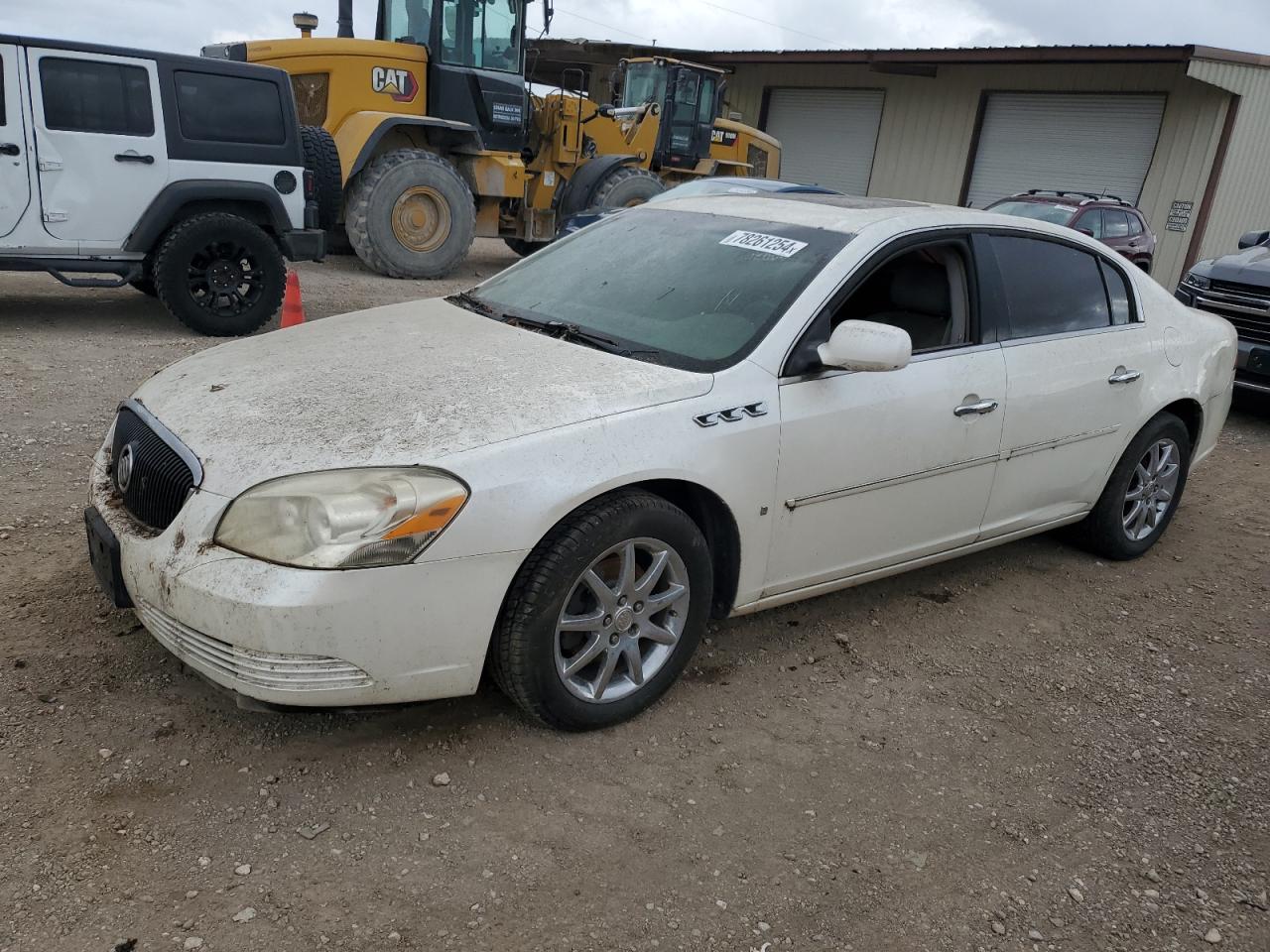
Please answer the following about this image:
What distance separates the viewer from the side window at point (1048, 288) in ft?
12.9

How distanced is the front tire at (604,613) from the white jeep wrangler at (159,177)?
245 inches

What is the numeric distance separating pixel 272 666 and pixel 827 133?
22.1 m

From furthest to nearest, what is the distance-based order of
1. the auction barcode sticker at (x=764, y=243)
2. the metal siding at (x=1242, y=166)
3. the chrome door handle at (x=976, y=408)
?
the metal siding at (x=1242, y=166)
the chrome door handle at (x=976, y=408)
the auction barcode sticker at (x=764, y=243)

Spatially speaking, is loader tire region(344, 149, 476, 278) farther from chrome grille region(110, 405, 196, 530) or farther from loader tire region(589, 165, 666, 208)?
chrome grille region(110, 405, 196, 530)

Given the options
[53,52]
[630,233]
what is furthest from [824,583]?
[53,52]

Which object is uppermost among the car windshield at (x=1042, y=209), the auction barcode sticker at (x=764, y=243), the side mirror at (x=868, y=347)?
the auction barcode sticker at (x=764, y=243)

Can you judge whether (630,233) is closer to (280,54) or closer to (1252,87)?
(280,54)

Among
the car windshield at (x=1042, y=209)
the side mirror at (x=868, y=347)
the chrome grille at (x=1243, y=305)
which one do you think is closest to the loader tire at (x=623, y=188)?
the car windshield at (x=1042, y=209)

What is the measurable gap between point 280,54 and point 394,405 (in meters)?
9.95

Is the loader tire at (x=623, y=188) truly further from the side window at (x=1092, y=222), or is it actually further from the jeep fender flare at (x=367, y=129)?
the side window at (x=1092, y=222)

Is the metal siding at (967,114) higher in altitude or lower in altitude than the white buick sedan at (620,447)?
higher

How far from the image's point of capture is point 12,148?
7102 mm

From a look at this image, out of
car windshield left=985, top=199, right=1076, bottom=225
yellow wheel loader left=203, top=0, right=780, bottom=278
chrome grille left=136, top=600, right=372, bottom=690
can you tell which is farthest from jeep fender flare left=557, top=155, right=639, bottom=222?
chrome grille left=136, top=600, right=372, bottom=690

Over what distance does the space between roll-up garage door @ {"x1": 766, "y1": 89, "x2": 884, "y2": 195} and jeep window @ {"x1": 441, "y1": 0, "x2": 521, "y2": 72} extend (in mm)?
11159
